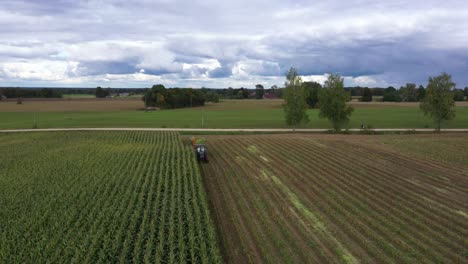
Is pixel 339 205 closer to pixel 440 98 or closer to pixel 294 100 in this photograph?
pixel 294 100

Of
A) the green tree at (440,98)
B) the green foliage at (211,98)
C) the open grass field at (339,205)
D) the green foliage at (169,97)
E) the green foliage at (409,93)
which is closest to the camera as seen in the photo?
the open grass field at (339,205)

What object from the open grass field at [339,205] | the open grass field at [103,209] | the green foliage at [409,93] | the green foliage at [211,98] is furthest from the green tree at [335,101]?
the green foliage at [409,93]

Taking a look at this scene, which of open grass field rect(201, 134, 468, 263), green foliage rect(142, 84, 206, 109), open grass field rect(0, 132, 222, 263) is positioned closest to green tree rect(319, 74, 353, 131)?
open grass field rect(201, 134, 468, 263)

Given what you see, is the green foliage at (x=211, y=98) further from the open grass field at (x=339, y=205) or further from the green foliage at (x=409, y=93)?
the open grass field at (x=339, y=205)

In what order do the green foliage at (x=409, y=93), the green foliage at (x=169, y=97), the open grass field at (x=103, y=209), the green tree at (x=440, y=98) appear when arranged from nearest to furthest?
1. the open grass field at (x=103, y=209)
2. the green tree at (x=440, y=98)
3. the green foliage at (x=169, y=97)
4. the green foliage at (x=409, y=93)

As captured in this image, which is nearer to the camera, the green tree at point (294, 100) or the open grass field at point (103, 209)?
the open grass field at point (103, 209)

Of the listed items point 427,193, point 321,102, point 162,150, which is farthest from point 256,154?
point 321,102
